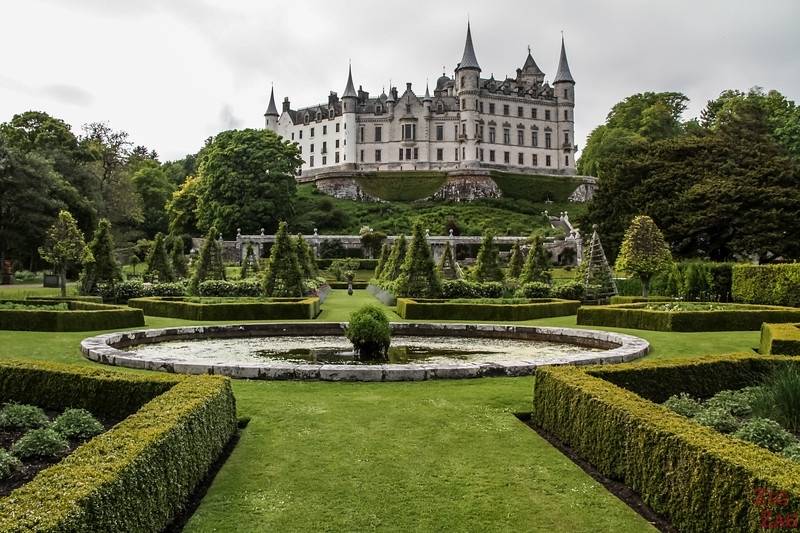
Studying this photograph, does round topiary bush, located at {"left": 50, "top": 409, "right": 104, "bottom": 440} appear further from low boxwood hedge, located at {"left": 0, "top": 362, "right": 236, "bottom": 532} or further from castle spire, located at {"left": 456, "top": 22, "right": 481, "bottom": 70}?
castle spire, located at {"left": 456, "top": 22, "right": 481, "bottom": 70}

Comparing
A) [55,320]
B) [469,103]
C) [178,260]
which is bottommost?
[55,320]

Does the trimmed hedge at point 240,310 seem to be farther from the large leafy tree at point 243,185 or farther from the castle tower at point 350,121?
the castle tower at point 350,121

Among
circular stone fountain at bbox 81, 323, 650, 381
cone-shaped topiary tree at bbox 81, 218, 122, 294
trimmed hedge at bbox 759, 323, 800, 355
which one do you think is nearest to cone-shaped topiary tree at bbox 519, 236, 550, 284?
circular stone fountain at bbox 81, 323, 650, 381

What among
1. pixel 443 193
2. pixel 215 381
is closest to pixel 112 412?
pixel 215 381

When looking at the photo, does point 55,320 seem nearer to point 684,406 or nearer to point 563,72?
point 684,406

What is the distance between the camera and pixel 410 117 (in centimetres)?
9025

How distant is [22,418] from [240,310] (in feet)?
46.4

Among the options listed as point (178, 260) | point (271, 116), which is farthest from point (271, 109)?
point (178, 260)

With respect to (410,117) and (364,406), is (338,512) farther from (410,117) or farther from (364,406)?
(410,117)

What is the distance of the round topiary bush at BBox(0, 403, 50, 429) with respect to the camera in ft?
21.7

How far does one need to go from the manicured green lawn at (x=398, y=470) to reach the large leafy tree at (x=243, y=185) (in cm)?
5483

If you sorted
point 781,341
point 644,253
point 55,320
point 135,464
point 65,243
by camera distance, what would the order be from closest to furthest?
point 135,464
point 781,341
point 55,320
point 644,253
point 65,243

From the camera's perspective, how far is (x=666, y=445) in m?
4.92

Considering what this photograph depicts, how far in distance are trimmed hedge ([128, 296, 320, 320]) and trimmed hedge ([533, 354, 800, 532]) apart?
1406 cm
